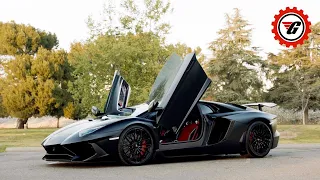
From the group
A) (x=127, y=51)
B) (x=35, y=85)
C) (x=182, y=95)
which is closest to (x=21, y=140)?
(x=127, y=51)

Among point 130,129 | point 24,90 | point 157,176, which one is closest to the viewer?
point 157,176

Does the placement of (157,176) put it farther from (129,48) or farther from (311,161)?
(129,48)

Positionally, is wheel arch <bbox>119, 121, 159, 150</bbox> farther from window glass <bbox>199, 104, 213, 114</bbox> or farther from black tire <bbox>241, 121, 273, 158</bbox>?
black tire <bbox>241, 121, 273, 158</bbox>

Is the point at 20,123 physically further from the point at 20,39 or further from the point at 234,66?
the point at 234,66

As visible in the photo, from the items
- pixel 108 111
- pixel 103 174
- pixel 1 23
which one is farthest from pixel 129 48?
pixel 1 23

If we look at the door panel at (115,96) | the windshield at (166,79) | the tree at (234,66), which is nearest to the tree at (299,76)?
the tree at (234,66)

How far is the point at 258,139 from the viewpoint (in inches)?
390

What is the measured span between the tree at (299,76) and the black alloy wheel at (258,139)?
127 feet

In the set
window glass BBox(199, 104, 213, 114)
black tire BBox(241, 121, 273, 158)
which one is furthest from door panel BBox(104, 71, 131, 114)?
black tire BBox(241, 121, 273, 158)

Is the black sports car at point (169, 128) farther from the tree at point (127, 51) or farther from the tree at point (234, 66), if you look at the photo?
the tree at point (234, 66)

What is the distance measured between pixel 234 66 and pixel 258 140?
41005 mm

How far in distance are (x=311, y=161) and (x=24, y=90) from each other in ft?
137

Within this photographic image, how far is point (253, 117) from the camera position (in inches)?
388

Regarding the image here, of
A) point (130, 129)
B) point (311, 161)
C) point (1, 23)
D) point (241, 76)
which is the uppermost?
point (1, 23)
